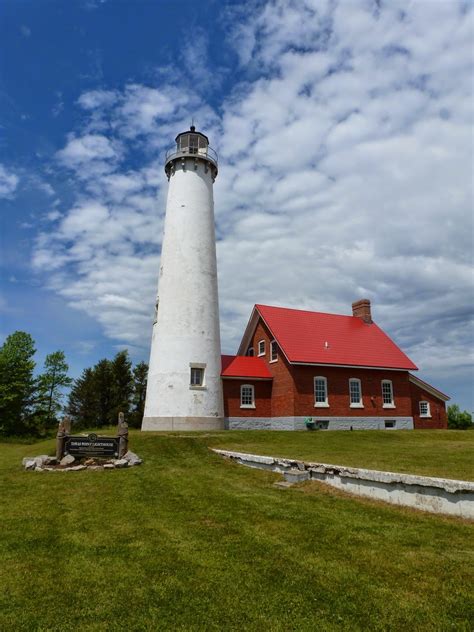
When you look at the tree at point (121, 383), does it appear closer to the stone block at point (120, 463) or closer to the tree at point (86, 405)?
the tree at point (86, 405)

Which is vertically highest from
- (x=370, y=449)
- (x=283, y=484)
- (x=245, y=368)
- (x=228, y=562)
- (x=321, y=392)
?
(x=245, y=368)

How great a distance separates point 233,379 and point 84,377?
849 inches

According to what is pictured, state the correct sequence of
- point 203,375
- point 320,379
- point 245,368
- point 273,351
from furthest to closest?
point 273,351 < point 245,368 < point 320,379 < point 203,375

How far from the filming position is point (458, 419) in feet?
120

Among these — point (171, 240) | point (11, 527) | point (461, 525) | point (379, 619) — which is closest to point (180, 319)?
point (171, 240)

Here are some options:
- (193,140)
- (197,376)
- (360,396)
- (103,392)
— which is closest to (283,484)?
(197,376)

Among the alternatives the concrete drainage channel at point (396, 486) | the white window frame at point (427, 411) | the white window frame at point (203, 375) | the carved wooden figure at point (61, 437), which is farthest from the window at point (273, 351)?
the concrete drainage channel at point (396, 486)

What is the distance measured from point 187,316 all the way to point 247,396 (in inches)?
275

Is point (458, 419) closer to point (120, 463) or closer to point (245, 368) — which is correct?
point (245, 368)

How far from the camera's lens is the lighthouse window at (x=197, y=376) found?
82.6 ft

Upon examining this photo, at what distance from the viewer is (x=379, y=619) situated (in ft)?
15.7

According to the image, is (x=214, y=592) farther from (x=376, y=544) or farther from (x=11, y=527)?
(x=11, y=527)

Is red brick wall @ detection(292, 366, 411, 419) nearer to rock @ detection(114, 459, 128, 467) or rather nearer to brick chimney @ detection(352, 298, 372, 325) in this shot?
brick chimney @ detection(352, 298, 372, 325)

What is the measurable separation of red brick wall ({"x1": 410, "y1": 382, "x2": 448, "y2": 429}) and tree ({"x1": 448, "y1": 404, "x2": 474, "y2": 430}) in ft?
8.62
